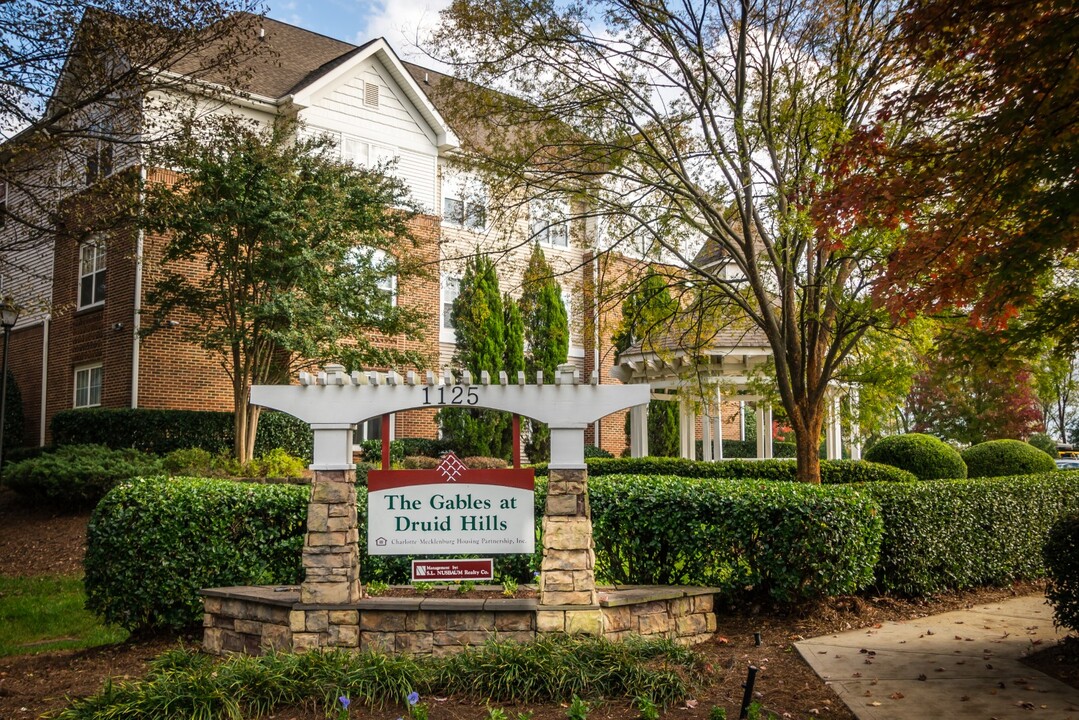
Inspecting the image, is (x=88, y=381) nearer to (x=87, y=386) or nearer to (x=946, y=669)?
(x=87, y=386)

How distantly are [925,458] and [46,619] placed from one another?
14.1 meters

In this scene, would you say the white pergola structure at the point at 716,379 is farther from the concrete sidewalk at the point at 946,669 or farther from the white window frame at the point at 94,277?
the white window frame at the point at 94,277

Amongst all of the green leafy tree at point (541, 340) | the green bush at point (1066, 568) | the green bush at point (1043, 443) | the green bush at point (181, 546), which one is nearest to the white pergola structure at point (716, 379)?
the green leafy tree at point (541, 340)

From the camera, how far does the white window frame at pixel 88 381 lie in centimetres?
1897

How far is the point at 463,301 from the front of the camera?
20906 millimetres

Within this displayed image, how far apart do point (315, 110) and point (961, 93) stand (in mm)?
17189

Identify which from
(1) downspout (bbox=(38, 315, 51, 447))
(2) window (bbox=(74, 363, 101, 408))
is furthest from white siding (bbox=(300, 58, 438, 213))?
(1) downspout (bbox=(38, 315, 51, 447))

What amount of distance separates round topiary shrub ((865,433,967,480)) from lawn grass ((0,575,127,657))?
1346 centimetres

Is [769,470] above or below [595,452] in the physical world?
below

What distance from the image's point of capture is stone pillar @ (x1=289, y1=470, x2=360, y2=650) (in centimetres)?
647

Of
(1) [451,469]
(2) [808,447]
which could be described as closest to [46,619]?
(1) [451,469]

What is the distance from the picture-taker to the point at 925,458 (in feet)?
52.6

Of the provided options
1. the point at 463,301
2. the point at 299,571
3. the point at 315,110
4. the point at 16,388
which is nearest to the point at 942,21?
the point at 299,571

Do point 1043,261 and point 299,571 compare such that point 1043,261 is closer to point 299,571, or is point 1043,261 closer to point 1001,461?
point 299,571
